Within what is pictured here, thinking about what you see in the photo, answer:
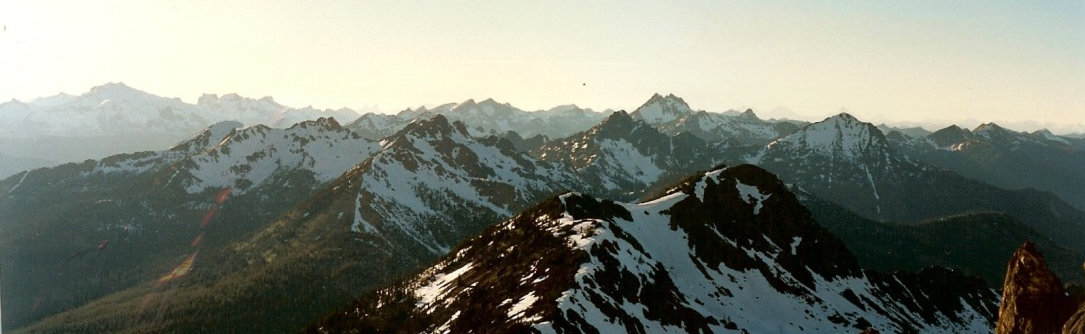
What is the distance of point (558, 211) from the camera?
145m

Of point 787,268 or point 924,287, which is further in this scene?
point 924,287

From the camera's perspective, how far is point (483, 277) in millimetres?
126000

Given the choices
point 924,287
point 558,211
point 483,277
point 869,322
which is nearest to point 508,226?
point 558,211

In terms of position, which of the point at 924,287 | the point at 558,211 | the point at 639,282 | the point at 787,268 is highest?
the point at 558,211

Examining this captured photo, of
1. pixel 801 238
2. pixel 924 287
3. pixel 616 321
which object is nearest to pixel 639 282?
pixel 616 321

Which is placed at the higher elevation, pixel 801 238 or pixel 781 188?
pixel 781 188

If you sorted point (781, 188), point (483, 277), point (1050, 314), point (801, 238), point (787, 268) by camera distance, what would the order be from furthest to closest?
1. point (781, 188)
2. point (801, 238)
3. point (787, 268)
4. point (483, 277)
5. point (1050, 314)

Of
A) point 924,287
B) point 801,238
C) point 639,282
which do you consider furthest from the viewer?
point 924,287

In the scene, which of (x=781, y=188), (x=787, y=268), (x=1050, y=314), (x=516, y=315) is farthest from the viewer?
(x=781, y=188)

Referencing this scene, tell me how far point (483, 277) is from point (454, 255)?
138ft

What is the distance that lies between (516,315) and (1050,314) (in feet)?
216

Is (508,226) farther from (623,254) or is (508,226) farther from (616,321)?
(616,321)

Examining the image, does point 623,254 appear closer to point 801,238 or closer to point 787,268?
point 787,268

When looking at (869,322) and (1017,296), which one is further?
(869,322)
